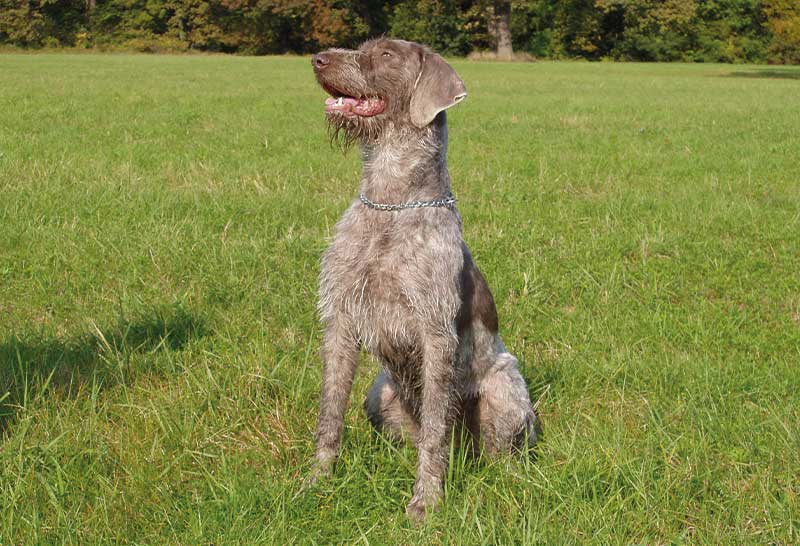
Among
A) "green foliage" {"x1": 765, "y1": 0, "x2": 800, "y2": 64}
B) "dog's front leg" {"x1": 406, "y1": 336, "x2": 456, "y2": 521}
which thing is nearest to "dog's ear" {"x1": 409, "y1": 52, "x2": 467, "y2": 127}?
"dog's front leg" {"x1": 406, "y1": 336, "x2": 456, "y2": 521}

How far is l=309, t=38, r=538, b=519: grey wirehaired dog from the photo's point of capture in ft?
11.9

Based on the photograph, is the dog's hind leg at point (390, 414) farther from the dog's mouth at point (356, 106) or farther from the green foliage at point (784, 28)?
the green foliage at point (784, 28)

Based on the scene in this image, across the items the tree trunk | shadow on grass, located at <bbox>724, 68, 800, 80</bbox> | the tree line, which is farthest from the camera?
the tree line

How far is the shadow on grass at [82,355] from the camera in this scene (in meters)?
4.25

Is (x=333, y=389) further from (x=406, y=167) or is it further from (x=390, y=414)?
(x=406, y=167)

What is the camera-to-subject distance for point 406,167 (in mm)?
3805

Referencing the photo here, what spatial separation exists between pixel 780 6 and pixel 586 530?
48.9m

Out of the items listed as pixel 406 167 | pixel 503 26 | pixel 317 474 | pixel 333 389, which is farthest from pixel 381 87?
pixel 503 26

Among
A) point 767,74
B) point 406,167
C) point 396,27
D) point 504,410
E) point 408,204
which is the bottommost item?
point 767,74

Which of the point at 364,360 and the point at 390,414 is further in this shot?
the point at 364,360

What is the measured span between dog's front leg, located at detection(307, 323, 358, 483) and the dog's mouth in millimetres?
953

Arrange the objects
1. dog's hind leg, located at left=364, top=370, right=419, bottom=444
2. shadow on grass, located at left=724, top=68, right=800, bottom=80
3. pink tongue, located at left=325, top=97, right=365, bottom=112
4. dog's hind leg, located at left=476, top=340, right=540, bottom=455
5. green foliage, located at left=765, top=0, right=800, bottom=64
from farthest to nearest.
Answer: green foliage, located at left=765, top=0, right=800, bottom=64 < shadow on grass, located at left=724, top=68, right=800, bottom=80 < dog's hind leg, located at left=364, top=370, right=419, bottom=444 < dog's hind leg, located at left=476, top=340, right=540, bottom=455 < pink tongue, located at left=325, top=97, right=365, bottom=112

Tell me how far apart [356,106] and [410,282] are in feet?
2.88

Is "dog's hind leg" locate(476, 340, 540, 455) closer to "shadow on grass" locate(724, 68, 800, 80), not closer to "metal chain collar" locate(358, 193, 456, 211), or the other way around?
"metal chain collar" locate(358, 193, 456, 211)
